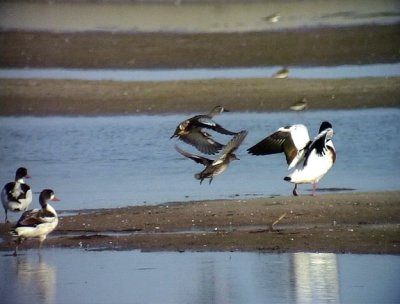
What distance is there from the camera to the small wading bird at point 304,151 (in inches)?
529

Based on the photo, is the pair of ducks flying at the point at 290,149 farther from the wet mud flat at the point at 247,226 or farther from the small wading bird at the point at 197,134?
the wet mud flat at the point at 247,226

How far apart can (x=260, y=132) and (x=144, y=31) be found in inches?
325

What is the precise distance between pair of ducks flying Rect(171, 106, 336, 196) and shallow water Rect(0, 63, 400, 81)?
8158 millimetres

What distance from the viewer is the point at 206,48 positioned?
2428 centimetres

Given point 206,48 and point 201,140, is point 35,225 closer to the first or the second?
point 201,140

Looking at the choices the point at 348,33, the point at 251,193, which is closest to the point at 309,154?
the point at 251,193

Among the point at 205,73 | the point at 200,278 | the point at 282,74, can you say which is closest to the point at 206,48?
the point at 205,73

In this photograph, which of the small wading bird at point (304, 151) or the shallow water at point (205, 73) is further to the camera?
the shallow water at point (205, 73)

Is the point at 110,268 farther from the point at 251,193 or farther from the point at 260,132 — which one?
the point at 260,132

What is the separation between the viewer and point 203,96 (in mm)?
21078

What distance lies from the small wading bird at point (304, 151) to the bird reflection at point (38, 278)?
320cm

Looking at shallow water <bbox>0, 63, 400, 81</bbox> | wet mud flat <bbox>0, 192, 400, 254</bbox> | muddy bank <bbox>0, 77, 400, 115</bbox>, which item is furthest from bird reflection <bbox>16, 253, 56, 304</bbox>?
shallow water <bbox>0, 63, 400, 81</bbox>

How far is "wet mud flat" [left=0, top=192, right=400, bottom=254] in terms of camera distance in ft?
37.2

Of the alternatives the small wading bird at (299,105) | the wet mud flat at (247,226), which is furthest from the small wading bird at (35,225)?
the small wading bird at (299,105)
